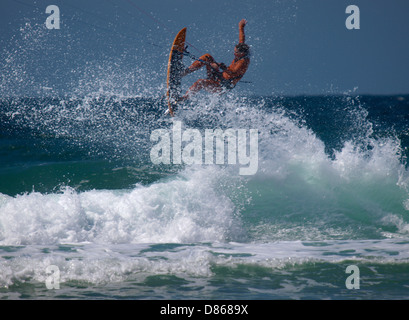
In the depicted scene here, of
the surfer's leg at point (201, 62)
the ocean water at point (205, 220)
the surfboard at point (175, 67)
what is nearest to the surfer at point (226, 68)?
the surfer's leg at point (201, 62)

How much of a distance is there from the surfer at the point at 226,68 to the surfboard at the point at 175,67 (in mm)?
165

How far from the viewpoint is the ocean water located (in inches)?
163

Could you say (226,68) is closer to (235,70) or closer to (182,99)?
(235,70)

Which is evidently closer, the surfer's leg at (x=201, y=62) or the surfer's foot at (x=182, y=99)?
the surfer's leg at (x=201, y=62)

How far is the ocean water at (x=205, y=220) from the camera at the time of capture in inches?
163

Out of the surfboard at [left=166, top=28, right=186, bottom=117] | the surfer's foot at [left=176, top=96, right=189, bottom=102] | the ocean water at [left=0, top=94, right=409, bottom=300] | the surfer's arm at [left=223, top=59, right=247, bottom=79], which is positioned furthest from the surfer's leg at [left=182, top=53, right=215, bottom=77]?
the ocean water at [left=0, top=94, right=409, bottom=300]

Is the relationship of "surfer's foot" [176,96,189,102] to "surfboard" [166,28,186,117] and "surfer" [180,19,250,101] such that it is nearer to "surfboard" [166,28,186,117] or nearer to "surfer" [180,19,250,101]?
"surfboard" [166,28,186,117]

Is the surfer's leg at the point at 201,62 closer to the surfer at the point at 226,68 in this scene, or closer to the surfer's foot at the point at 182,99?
the surfer at the point at 226,68

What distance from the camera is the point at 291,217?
6688 millimetres

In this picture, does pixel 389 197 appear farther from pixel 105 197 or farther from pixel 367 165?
pixel 105 197

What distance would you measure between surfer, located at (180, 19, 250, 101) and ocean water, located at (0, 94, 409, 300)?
60 centimetres

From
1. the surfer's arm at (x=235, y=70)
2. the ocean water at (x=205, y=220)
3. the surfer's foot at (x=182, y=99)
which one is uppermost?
the surfer's arm at (x=235, y=70)
